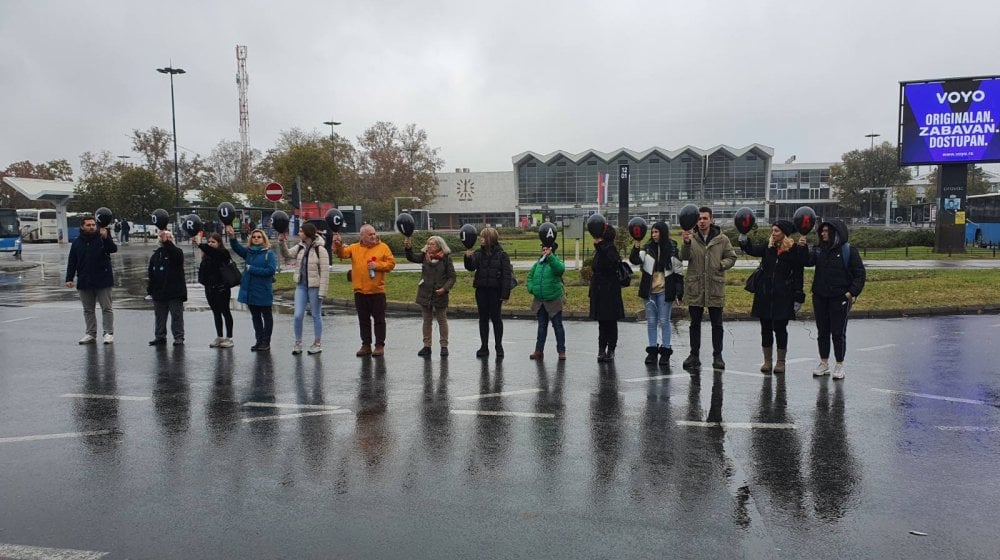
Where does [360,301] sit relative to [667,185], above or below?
below

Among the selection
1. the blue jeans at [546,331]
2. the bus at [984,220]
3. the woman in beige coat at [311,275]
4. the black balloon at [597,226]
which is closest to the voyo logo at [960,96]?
the bus at [984,220]

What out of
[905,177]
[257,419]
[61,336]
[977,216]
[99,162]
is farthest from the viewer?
[905,177]

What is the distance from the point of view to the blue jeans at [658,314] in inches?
339

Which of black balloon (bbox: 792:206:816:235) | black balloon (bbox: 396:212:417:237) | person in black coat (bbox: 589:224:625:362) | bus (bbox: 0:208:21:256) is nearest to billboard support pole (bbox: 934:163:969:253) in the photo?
black balloon (bbox: 792:206:816:235)

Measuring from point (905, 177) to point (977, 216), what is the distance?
148ft

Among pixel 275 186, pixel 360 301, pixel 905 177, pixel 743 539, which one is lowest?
pixel 743 539

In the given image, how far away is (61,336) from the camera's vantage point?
10898mm

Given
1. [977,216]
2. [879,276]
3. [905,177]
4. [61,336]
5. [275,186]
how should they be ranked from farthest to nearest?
[905,177] → [977,216] → [275,186] → [879,276] → [61,336]

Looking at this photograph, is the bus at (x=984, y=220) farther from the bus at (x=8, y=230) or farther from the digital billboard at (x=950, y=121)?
the bus at (x=8, y=230)

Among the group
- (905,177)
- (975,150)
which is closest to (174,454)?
(975,150)

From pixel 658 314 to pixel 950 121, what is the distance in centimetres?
2522

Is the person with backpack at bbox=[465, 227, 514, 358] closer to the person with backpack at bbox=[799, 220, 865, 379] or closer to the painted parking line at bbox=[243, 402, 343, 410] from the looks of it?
the painted parking line at bbox=[243, 402, 343, 410]

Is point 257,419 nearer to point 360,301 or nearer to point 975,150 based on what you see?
point 360,301

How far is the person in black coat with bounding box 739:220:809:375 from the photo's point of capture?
306 inches
